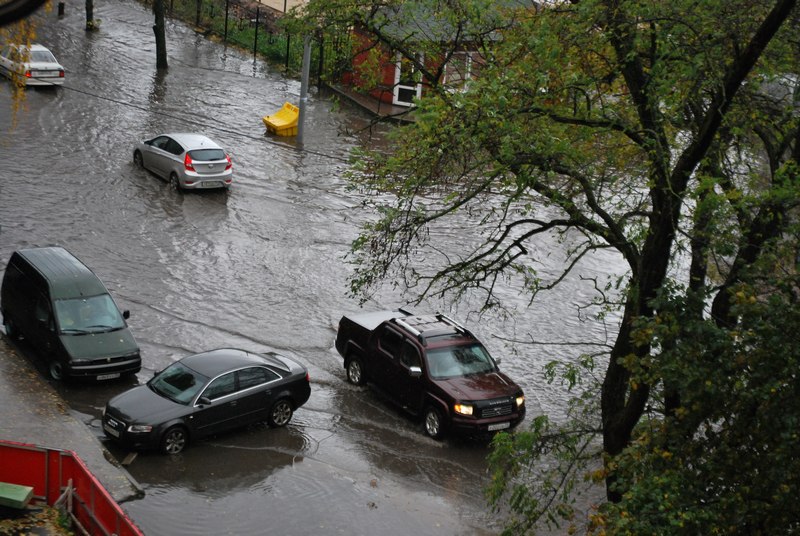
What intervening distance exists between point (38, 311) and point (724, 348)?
A: 1284 centimetres

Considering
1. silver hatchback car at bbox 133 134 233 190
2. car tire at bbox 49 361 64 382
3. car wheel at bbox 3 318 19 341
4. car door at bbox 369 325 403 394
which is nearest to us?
car tire at bbox 49 361 64 382

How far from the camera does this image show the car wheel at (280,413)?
52.8 ft

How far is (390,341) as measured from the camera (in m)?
17.8

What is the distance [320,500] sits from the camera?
1388 centimetres

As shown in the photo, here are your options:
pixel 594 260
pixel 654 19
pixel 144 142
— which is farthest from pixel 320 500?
pixel 144 142

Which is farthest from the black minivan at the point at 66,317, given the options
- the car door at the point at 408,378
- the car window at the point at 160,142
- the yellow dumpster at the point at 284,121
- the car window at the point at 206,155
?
the yellow dumpster at the point at 284,121

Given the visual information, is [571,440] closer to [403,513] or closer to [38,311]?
[403,513]

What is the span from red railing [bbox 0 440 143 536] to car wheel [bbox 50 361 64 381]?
4959 mm

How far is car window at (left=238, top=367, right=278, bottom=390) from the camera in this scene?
15.7 m

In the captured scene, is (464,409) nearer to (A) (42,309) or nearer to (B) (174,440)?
(B) (174,440)

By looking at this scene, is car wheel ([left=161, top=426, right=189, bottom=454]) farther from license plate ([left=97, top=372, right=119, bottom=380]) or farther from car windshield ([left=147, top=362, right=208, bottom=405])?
license plate ([left=97, top=372, right=119, bottom=380])

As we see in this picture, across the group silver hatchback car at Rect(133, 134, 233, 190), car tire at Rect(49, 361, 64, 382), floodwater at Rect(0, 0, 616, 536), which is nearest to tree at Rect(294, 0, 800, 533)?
floodwater at Rect(0, 0, 616, 536)

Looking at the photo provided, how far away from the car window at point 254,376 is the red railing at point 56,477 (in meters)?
4.55

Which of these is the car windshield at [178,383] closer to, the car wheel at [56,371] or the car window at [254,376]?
the car window at [254,376]
